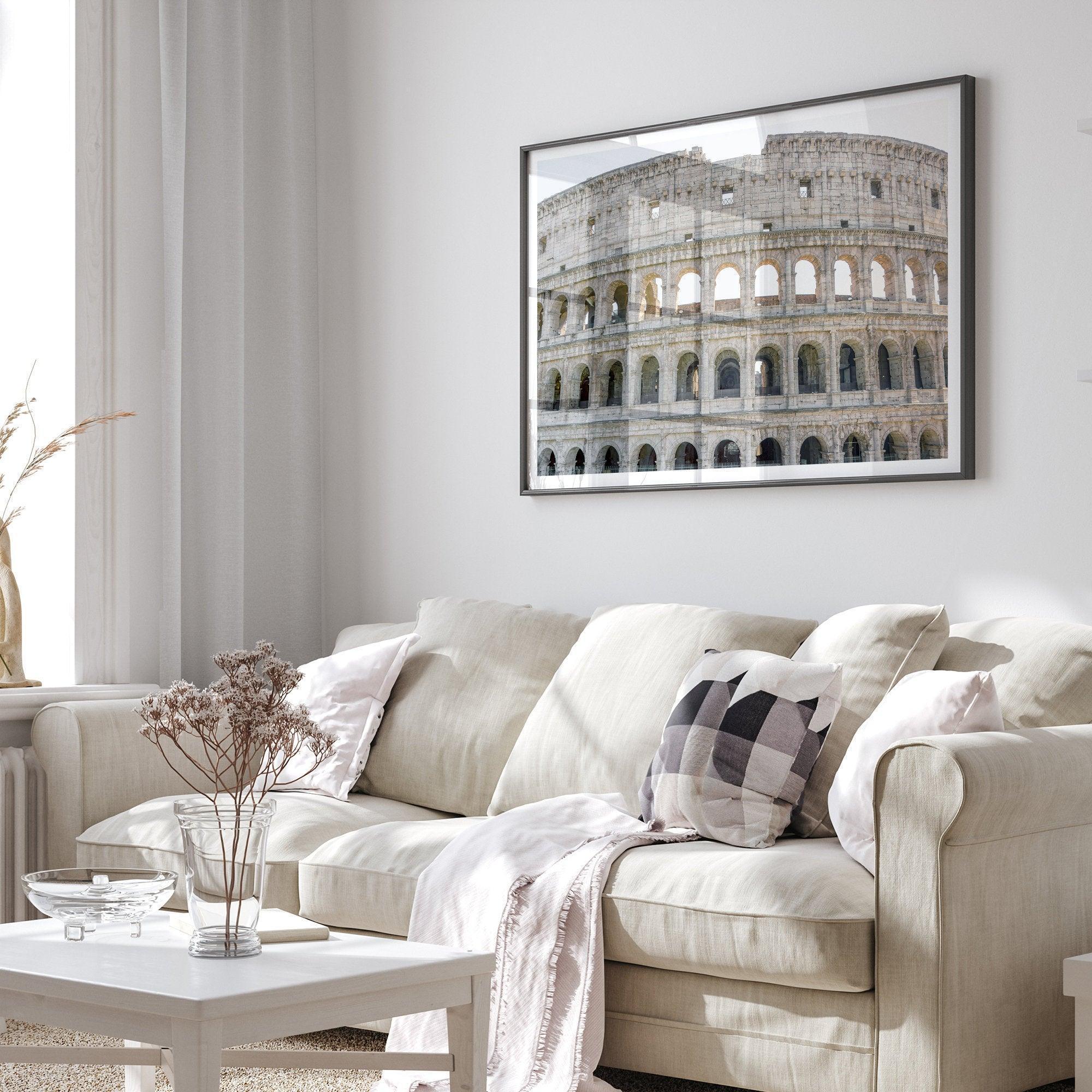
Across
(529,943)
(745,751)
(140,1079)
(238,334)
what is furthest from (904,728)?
(238,334)

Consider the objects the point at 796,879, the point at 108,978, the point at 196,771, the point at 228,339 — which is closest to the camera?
the point at 108,978

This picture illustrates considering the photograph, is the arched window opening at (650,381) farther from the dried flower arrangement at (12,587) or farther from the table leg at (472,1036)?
the table leg at (472,1036)

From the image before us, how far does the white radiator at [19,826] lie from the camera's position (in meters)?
3.62

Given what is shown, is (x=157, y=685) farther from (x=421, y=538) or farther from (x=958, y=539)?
(x=958, y=539)

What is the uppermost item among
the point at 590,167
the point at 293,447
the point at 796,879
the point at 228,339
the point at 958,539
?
the point at 590,167

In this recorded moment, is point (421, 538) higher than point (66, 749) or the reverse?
higher

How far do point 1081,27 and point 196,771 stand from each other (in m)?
2.57

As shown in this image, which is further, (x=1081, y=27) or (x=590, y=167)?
(x=590, y=167)

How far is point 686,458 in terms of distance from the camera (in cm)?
387

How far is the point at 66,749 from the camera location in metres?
3.51

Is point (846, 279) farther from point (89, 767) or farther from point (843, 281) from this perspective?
point (89, 767)

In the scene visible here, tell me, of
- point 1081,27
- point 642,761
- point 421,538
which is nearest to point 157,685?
point 421,538

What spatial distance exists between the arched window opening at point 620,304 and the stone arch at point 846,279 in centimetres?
59

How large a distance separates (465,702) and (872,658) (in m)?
1.04
